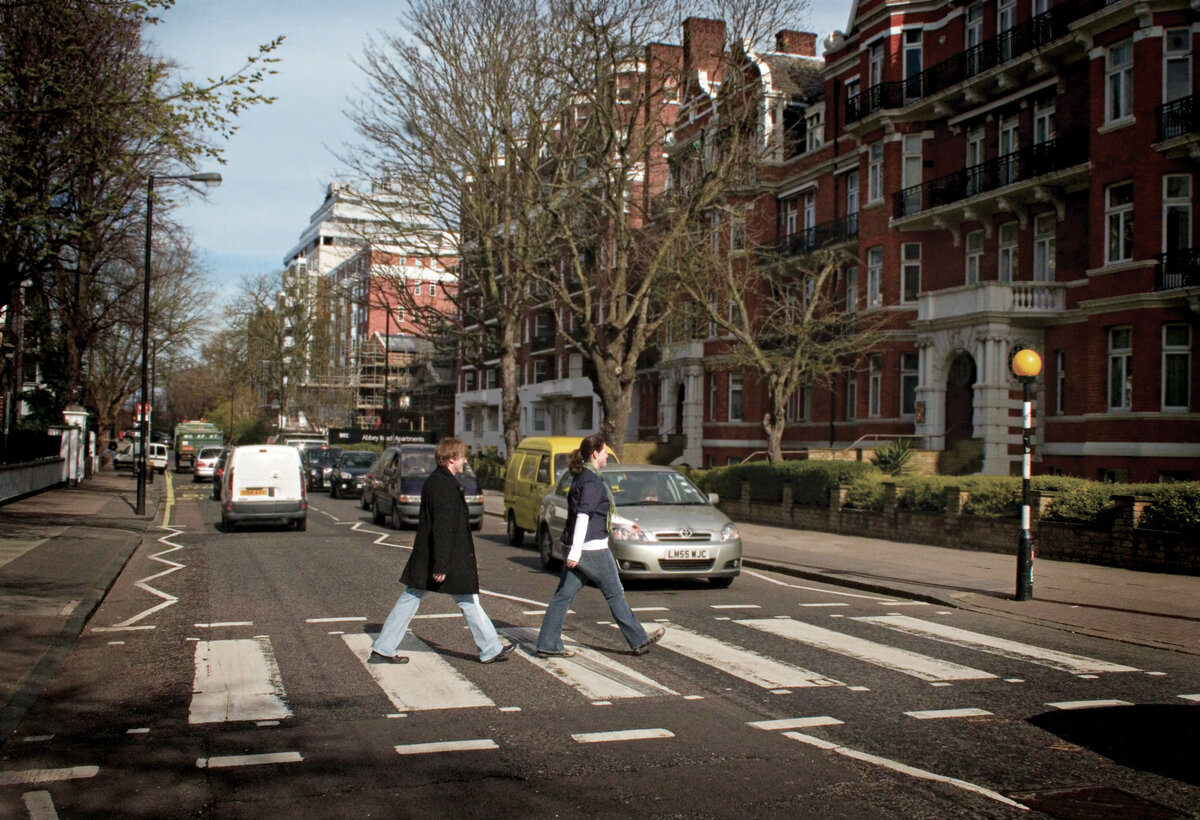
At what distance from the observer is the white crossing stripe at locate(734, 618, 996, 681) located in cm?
898

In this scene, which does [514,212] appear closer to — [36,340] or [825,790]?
[36,340]

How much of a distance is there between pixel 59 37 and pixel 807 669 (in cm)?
1626

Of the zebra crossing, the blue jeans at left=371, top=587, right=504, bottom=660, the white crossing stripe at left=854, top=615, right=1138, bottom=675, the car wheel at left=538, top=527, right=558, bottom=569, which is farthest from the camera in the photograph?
the car wheel at left=538, top=527, right=558, bottom=569

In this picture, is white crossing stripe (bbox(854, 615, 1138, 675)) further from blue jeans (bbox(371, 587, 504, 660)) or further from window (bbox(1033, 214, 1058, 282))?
window (bbox(1033, 214, 1058, 282))

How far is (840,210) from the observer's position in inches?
1547

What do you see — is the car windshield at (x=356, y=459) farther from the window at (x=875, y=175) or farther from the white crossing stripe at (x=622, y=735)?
the white crossing stripe at (x=622, y=735)

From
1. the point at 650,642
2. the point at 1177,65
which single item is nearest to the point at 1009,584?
the point at 650,642

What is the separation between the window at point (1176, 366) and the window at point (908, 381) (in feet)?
31.1

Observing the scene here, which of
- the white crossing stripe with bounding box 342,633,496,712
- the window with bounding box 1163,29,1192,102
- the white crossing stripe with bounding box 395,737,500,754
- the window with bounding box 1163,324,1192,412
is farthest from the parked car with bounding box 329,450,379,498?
the white crossing stripe with bounding box 395,737,500,754

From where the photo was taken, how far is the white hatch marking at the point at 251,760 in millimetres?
6184

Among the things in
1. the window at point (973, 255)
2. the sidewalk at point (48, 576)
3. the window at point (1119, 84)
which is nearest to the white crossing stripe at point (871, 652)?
the sidewalk at point (48, 576)

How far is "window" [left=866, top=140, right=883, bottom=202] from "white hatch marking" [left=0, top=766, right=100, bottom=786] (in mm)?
33719

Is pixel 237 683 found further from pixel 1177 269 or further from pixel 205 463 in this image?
pixel 205 463

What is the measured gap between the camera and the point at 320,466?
44.1 meters
